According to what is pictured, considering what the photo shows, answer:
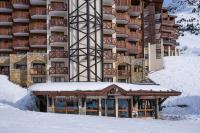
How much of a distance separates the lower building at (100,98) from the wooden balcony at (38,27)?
1741cm

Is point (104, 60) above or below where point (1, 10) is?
below

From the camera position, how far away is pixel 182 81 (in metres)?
61.0

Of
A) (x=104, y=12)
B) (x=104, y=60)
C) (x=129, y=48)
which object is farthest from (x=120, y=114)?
(x=129, y=48)

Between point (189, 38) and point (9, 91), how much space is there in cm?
13540

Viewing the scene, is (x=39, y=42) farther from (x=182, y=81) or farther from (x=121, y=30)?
(x=182, y=81)

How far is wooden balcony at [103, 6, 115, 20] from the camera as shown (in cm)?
5991

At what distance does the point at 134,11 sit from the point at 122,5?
4324mm

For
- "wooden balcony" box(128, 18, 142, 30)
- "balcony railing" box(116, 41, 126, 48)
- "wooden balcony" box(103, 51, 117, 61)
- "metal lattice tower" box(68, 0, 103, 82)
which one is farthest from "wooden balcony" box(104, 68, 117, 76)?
→ "wooden balcony" box(128, 18, 142, 30)

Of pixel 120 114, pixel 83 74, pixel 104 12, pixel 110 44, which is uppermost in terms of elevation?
pixel 104 12

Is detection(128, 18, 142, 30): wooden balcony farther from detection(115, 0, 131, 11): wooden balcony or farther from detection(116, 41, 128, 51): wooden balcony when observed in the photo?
detection(116, 41, 128, 51): wooden balcony

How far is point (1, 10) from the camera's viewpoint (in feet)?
213

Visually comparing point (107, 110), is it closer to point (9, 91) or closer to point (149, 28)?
point (9, 91)

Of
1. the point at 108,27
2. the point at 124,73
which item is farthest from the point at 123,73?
the point at 108,27

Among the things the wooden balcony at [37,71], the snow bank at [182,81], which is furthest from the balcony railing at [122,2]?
the wooden balcony at [37,71]
